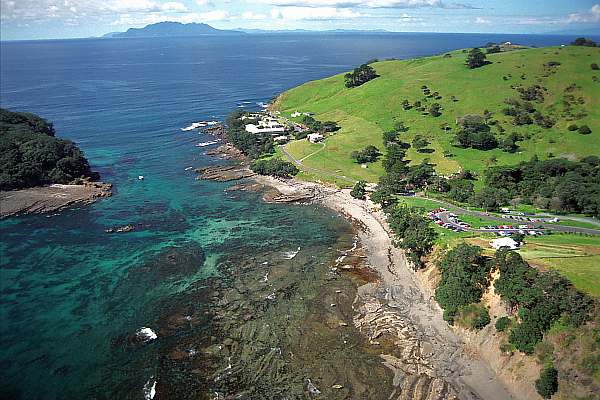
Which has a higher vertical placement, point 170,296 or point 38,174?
point 38,174

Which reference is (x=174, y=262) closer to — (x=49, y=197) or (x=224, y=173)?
(x=49, y=197)

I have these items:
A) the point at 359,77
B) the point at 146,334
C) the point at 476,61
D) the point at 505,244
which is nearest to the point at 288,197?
the point at 505,244

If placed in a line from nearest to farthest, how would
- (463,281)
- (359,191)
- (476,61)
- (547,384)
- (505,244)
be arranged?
(547,384) < (463,281) < (505,244) < (359,191) < (476,61)

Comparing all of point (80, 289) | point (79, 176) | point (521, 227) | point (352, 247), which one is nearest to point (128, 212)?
point (79, 176)

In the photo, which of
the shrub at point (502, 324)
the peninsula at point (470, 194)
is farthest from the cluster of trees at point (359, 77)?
the shrub at point (502, 324)

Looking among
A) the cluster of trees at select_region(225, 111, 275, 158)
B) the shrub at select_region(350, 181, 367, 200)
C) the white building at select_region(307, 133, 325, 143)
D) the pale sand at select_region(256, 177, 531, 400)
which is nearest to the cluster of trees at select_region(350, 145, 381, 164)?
the white building at select_region(307, 133, 325, 143)

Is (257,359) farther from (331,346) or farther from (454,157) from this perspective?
(454,157)

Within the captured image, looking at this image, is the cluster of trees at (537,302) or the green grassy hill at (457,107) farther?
the green grassy hill at (457,107)

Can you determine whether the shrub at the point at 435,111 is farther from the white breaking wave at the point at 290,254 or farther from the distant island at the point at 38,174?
the distant island at the point at 38,174
